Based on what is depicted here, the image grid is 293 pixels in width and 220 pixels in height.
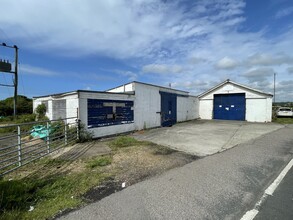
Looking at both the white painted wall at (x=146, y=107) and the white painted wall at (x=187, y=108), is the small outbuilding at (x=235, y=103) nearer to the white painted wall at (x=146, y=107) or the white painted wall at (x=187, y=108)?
the white painted wall at (x=187, y=108)

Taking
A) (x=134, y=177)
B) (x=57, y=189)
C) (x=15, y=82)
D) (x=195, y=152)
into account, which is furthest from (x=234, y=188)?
(x=15, y=82)

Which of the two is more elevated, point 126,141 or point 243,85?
point 243,85

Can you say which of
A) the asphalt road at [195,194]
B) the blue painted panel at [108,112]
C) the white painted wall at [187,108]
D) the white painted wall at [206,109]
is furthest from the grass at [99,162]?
the white painted wall at [206,109]

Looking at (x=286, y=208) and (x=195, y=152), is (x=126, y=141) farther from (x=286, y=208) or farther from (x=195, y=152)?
(x=286, y=208)

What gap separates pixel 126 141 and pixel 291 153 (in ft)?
21.4

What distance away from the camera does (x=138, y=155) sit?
21.1ft

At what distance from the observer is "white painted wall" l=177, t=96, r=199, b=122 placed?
19.0 m

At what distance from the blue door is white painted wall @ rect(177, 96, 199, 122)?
3.36 ft

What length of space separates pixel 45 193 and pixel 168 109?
13.8m

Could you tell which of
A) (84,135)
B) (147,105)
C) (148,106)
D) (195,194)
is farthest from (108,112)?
(195,194)

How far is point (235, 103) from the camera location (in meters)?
21.9

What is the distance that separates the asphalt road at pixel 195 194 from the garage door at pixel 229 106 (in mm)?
Result: 17144

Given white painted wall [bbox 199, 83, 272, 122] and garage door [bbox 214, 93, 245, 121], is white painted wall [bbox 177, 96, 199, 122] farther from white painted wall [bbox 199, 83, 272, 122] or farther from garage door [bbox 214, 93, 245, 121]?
white painted wall [bbox 199, 83, 272, 122]

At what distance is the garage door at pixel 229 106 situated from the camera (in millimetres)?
21391
